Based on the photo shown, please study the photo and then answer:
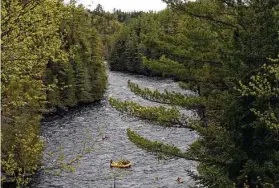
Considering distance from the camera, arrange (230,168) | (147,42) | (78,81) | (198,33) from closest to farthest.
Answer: (230,168) → (198,33) → (147,42) → (78,81)

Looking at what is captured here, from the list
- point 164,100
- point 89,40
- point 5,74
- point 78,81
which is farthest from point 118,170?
point 89,40

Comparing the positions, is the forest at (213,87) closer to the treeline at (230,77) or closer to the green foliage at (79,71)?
the treeline at (230,77)

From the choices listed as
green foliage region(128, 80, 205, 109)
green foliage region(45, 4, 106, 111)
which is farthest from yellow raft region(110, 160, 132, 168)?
green foliage region(45, 4, 106, 111)

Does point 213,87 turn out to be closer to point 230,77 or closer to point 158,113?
point 158,113

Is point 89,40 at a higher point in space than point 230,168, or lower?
higher

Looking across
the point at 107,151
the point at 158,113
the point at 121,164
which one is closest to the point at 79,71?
the point at 107,151

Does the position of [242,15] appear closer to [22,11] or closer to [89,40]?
[22,11]

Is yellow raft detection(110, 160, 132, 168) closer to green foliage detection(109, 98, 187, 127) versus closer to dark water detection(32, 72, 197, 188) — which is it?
dark water detection(32, 72, 197, 188)

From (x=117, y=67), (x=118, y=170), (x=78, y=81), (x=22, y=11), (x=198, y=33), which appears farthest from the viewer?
(x=117, y=67)
